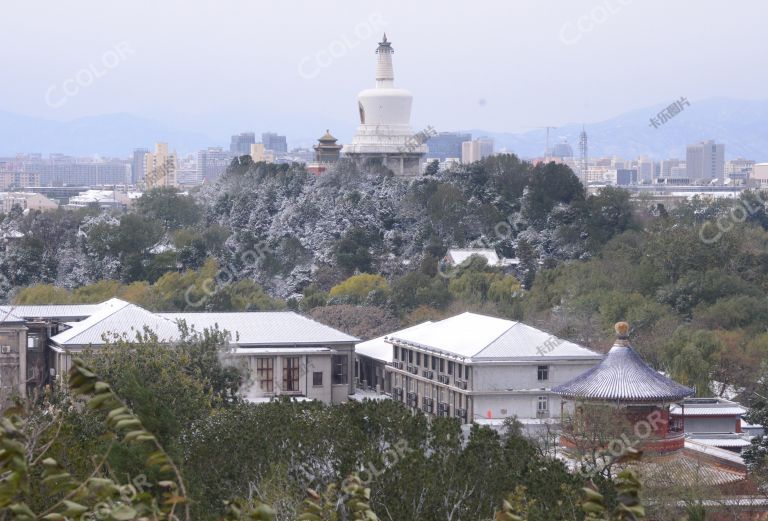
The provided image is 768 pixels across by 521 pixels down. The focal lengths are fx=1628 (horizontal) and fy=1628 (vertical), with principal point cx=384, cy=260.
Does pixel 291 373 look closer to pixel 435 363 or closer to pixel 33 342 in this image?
pixel 435 363

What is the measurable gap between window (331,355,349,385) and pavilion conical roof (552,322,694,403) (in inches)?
494

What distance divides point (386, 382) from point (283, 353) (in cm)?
470

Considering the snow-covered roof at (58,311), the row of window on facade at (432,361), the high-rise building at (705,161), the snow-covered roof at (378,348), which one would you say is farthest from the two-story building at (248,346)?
the high-rise building at (705,161)

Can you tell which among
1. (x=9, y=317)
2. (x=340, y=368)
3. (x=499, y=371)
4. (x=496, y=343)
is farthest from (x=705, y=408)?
(x=9, y=317)

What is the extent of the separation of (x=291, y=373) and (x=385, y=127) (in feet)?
121

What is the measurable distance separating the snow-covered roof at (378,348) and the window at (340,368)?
2399mm


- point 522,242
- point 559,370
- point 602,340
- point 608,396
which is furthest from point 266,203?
point 608,396

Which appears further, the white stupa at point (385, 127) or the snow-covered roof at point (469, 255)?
the white stupa at point (385, 127)

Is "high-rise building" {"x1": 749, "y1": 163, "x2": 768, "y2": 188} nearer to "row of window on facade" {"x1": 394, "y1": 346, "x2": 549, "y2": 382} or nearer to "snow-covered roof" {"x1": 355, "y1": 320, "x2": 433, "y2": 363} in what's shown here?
"snow-covered roof" {"x1": 355, "y1": 320, "x2": 433, "y2": 363}

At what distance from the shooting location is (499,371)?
37031 mm

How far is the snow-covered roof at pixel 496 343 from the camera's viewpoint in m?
37.0

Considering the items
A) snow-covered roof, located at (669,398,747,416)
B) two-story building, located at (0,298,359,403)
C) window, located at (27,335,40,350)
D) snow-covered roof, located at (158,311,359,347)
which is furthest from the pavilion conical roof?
window, located at (27,335,40,350)

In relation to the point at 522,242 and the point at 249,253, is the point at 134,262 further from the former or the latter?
the point at 522,242

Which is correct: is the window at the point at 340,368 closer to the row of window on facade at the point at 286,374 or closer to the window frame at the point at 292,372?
the row of window on facade at the point at 286,374
